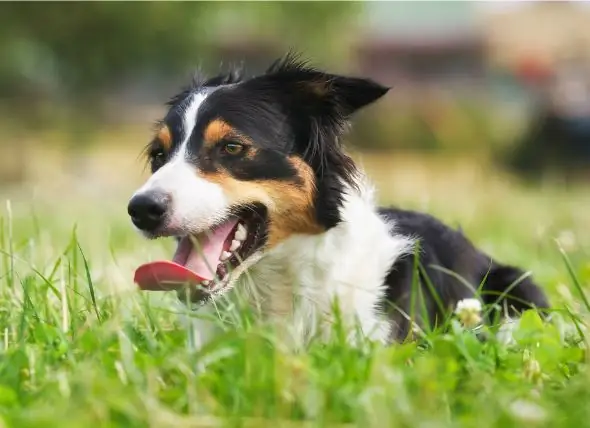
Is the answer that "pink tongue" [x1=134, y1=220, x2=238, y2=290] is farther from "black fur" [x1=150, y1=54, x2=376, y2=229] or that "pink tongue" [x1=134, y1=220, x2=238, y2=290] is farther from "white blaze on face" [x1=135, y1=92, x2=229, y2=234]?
"black fur" [x1=150, y1=54, x2=376, y2=229]

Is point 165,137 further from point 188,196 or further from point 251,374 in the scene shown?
point 251,374

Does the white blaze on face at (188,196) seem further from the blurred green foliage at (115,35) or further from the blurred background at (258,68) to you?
the blurred green foliage at (115,35)

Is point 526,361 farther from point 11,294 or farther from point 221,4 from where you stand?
point 221,4

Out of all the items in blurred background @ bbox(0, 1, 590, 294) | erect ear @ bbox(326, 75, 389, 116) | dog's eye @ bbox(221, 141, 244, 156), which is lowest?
A: blurred background @ bbox(0, 1, 590, 294)

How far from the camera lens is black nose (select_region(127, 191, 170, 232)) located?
331 centimetres

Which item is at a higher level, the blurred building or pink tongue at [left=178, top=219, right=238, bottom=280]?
pink tongue at [left=178, top=219, right=238, bottom=280]

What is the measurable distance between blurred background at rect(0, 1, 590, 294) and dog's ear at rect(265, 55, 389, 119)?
37.8ft

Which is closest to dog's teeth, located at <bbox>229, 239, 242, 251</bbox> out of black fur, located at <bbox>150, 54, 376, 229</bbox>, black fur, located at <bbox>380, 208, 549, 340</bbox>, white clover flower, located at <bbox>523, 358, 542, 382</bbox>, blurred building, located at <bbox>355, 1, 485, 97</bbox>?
black fur, located at <bbox>150, 54, 376, 229</bbox>

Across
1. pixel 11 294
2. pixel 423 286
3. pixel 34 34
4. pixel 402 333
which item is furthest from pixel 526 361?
pixel 34 34

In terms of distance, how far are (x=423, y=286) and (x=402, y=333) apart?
1.26 feet

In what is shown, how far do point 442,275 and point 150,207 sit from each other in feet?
4.71

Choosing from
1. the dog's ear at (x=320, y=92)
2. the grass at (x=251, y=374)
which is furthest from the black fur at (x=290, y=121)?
the grass at (x=251, y=374)

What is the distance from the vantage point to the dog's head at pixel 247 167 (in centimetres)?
340

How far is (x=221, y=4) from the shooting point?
2420 centimetres
